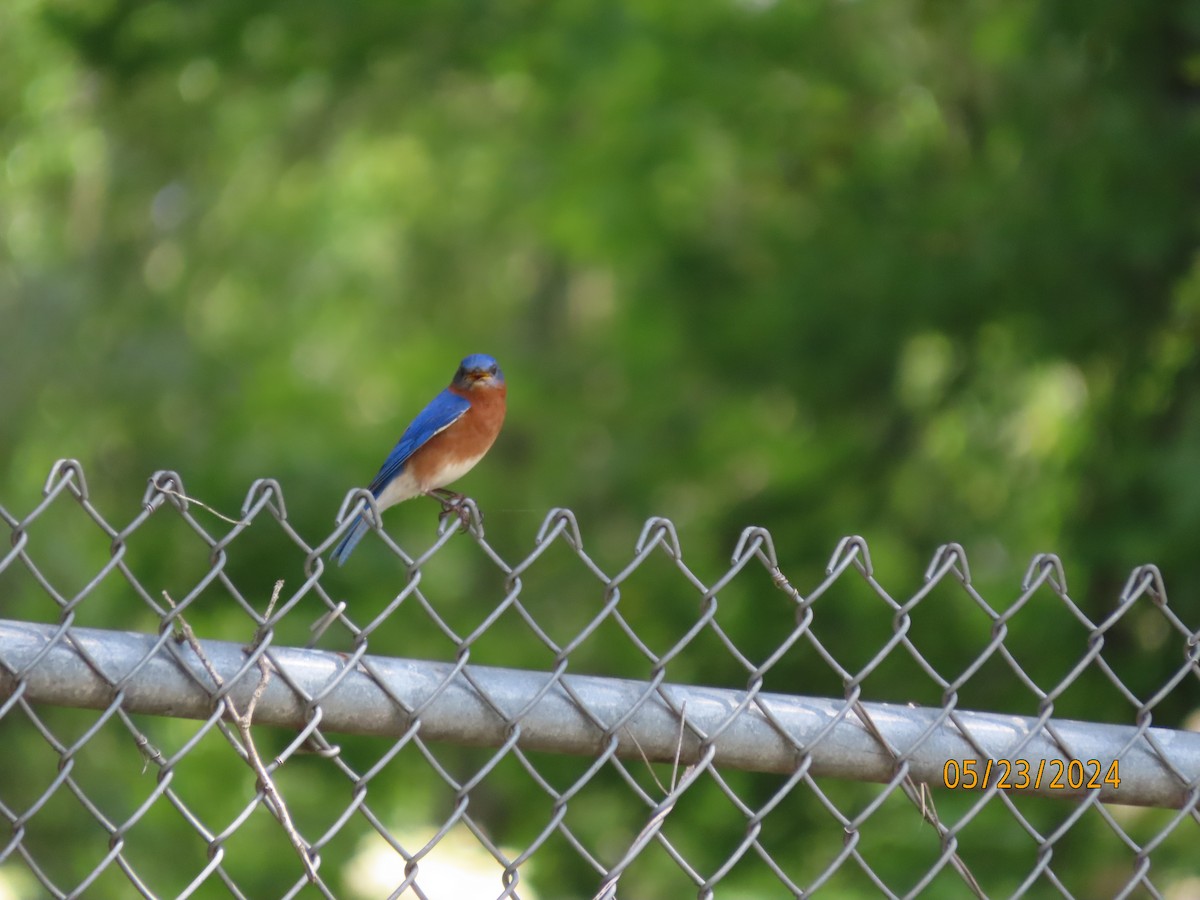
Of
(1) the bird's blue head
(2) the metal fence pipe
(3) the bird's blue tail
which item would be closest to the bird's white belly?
(1) the bird's blue head

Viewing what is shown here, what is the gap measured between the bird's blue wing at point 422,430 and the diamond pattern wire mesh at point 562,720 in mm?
502

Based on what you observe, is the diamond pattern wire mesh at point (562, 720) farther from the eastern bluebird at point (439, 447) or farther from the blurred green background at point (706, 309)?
the eastern bluebird at point (439, 447)

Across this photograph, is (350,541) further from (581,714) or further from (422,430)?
(581,714)

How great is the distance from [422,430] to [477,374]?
306mm

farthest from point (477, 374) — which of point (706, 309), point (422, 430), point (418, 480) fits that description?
point (706, 309)

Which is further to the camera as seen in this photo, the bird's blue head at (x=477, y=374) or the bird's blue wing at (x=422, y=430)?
the bird's blue head at (x=477, y=374)

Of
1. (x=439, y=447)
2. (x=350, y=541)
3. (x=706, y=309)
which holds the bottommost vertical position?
(x=350, y=541)

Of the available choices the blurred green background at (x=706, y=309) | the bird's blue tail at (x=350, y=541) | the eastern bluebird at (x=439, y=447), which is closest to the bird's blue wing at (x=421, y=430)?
the eastern bluebird at (x=439, y=447)

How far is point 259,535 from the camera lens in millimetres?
7188

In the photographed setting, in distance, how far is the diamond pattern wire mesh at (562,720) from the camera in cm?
161

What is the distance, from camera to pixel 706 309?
695cm

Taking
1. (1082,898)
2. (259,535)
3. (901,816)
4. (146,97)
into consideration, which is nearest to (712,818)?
(901,816)

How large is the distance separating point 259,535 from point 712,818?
285cm

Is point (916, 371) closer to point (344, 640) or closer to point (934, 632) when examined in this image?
point (934, 632)
